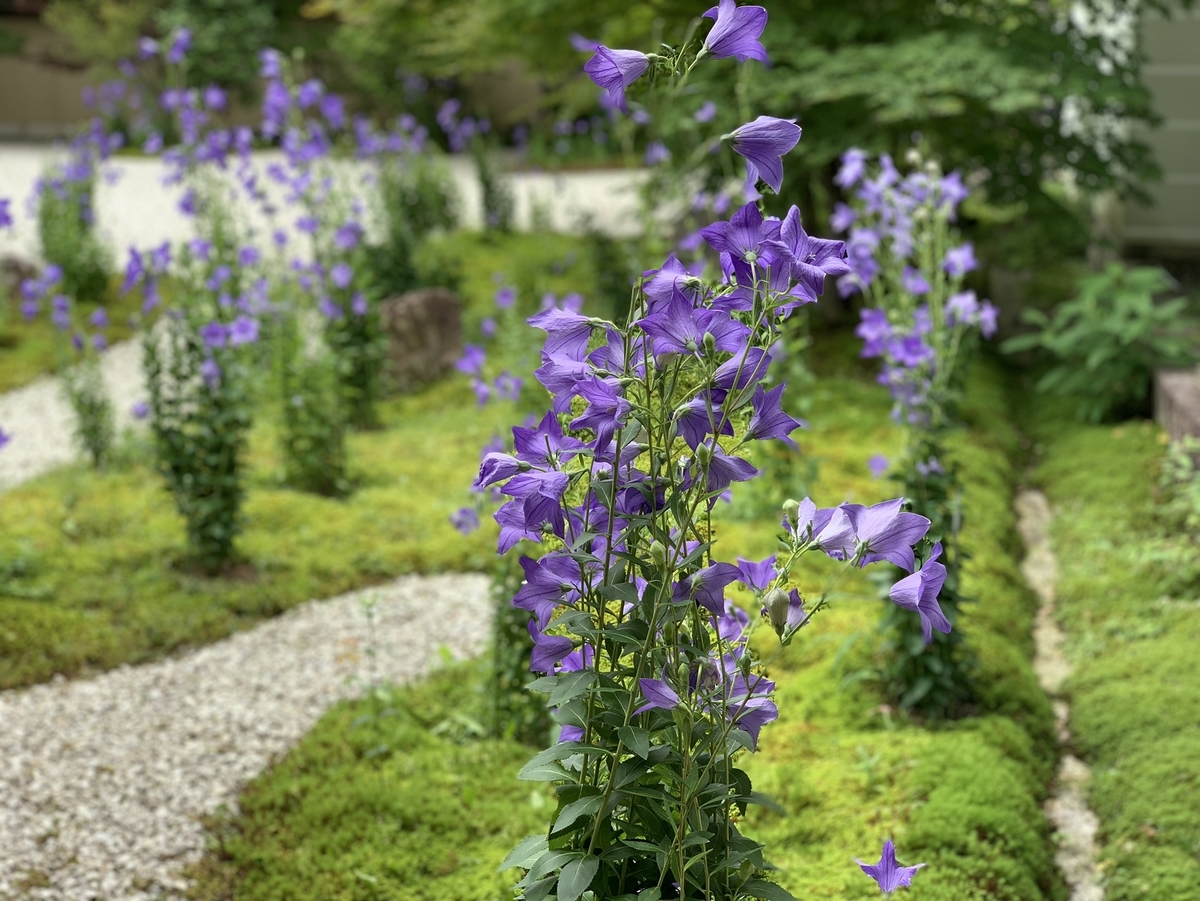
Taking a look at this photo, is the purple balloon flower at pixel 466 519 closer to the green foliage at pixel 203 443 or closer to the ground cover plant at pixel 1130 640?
the green foliage at pixel 203 443

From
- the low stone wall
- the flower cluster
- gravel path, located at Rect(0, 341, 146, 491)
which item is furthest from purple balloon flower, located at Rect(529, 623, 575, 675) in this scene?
gravel path, located at Rect(0, 341, 146, 491)

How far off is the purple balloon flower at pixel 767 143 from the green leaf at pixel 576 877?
89 cm

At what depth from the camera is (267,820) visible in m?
2.80

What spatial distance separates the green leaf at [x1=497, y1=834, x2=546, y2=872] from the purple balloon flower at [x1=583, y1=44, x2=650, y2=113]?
3.34ft

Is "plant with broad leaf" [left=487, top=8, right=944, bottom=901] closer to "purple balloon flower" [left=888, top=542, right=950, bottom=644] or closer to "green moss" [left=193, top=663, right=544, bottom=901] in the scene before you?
"purple balloon flower" [left=888, top=542, right=950, bottom=644]

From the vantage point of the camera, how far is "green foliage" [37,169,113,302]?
320 inches

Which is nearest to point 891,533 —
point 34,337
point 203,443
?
point 203,443

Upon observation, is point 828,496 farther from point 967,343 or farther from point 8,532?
point 8,532

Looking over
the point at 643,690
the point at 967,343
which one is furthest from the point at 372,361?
the point at 643,690

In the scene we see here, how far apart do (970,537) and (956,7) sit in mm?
3941

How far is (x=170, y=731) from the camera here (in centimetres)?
325

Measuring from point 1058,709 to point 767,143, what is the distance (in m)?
2.52

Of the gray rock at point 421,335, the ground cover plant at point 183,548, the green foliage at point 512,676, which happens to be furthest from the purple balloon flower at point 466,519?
the gray rock at point 421,335

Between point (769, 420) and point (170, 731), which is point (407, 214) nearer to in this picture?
point (170, 731)
